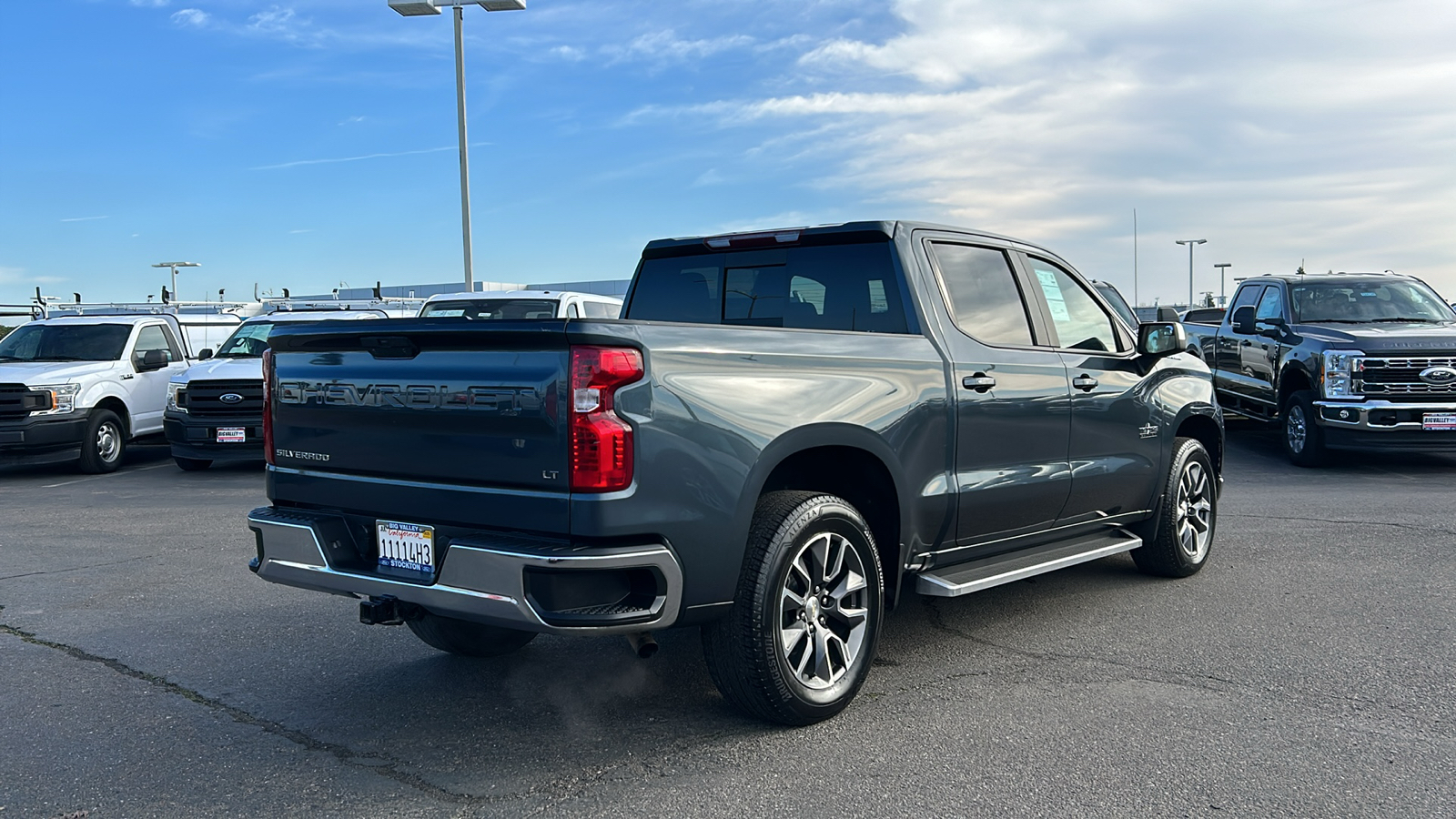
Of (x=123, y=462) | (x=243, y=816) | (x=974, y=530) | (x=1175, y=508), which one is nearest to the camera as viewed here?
(x=243, y=816)

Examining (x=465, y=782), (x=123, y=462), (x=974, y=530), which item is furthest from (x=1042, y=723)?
(x=123, y=462)

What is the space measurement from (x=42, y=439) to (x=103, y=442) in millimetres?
818

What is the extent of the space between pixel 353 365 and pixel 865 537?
80.5 inches

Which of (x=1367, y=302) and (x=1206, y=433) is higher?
(x=1367, y=302)

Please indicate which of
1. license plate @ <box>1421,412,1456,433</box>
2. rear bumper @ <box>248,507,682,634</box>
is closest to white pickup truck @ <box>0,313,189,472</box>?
rear bumper @ <box>248,507,682,634</box>

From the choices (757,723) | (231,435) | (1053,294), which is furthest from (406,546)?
(231,435)

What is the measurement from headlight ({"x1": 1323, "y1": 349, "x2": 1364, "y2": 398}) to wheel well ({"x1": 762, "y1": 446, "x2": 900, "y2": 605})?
8820mm

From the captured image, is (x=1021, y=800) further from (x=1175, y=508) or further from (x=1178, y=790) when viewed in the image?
(x=1175, y=508)

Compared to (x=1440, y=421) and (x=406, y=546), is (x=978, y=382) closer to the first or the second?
(x=406, y=546)

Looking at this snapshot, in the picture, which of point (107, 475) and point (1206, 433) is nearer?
point (1206, 433)

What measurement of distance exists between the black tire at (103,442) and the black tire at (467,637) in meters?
9.97

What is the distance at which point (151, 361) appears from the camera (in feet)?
47.1

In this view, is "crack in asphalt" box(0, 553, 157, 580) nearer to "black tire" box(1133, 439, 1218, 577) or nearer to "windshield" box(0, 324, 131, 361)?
"black tire" box(1133, 439, 1218, 577)

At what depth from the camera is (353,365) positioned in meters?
4.36
